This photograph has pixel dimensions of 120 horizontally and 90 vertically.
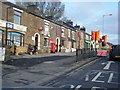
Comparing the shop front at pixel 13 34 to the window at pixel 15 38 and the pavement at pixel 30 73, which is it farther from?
the pavement at pixel 30 73

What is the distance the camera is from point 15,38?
2061 centimetres

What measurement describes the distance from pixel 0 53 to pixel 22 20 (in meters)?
10.3

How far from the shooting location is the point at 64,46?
34.9 m

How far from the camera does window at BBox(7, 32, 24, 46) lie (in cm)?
1952

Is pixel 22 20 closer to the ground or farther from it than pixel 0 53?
farther from it

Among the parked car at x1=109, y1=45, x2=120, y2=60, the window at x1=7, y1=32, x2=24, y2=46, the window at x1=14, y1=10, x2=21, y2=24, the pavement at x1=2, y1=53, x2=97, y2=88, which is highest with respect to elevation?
the window at x1=14, y1=10, x2=21, y2=24

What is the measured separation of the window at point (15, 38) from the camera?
19516mm

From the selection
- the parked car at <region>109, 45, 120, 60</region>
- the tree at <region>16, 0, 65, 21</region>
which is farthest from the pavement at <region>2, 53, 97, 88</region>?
the tree at <region>16, 0, 65, 21</region>

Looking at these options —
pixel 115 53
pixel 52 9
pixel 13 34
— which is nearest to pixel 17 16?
pixel 13 34

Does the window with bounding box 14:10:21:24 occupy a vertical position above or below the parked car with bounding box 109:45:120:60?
above

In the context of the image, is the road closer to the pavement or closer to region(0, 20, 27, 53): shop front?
the pavement

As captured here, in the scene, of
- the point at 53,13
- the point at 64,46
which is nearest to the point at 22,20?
the point at 64,46

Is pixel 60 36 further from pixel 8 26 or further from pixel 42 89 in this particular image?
pixel 42 89

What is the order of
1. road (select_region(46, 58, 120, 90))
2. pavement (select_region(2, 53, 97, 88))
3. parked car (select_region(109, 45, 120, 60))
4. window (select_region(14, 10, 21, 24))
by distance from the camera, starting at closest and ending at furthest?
road (select_region(46, 58, 120, 90)) < pavement (select_region(2, 53, 97, 88)) < parked car (select_region(109, 45, 120, 60)) < window (select_region(14, 10, 21, 24))
